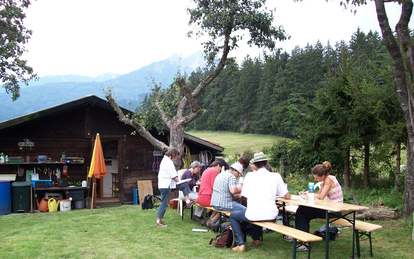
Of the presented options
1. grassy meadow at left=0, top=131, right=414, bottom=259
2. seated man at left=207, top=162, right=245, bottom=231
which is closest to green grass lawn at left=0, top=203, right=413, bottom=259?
grassy meadow at left=0, top=131, right=414, bottom=259

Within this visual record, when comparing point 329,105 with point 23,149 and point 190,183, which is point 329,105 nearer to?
point 190,183

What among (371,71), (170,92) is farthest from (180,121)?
(371,71)

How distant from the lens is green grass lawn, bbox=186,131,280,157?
31864 millimetres

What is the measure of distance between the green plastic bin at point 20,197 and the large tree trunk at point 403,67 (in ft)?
30.4

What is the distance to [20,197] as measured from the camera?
9.48 meters

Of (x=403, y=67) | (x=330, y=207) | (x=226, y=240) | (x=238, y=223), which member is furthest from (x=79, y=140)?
(x=403, y=67)

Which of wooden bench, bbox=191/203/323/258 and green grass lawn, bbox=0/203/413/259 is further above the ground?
wooden bench, bbox=191/203/323/258

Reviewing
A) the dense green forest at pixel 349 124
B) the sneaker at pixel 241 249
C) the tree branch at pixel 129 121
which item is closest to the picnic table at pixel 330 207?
the sneaker at pixel 241 249

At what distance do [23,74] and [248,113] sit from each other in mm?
31969

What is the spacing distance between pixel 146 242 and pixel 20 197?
5.62 metres

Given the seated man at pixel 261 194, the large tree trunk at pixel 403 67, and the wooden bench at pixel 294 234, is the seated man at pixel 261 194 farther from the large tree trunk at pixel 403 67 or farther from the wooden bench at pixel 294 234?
the large tree trunk at pixel 403 67

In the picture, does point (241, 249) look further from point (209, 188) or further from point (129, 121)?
point (129, 121)

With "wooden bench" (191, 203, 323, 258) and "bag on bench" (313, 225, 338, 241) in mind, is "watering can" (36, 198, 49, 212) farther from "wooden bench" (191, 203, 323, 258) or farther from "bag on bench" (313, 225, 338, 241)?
"bag on bench" (313, 225, 338, 241)

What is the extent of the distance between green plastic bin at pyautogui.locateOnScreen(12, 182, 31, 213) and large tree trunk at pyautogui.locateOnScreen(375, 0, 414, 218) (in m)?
9.26
